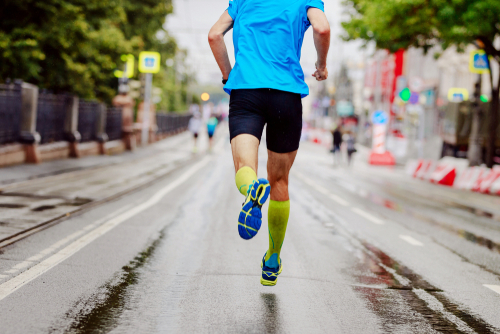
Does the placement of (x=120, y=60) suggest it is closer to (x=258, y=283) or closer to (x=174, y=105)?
(x=258, y=283)

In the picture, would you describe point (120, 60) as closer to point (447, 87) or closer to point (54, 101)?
point (54, 101)

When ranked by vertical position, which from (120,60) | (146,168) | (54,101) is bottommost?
(146,168)

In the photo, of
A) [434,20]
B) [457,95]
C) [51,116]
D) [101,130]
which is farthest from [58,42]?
[457,95]

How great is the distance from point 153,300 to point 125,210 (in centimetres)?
511

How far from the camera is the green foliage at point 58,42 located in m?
18.5

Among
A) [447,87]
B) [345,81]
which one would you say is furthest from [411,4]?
[345,81]

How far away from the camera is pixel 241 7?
4.23 meters

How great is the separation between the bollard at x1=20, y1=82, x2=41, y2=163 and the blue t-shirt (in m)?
14.0

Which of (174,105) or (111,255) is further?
(174,105)

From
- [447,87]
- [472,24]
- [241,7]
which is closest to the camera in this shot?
[241,7]

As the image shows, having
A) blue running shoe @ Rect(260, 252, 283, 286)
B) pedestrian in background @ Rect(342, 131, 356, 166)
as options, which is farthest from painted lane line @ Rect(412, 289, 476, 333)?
pedestrian in background @ Rect(342, 131, 356, 166)

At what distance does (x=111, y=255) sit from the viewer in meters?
5.78

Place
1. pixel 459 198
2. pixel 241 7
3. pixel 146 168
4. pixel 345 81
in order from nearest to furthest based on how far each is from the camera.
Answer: pixel 241 7 → pixel 459 198 → pixel 146 168 → pixel 345 81

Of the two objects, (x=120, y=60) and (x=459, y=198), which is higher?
(x=120, y=60)
